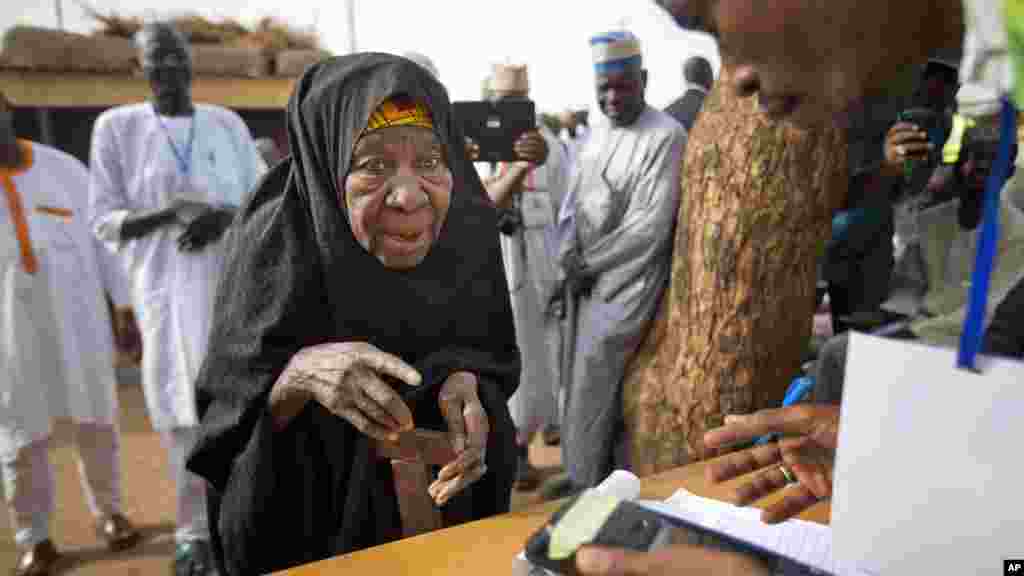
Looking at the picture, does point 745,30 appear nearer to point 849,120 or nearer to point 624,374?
point 849,120

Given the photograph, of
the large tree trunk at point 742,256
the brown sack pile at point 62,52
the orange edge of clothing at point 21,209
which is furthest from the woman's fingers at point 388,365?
the brown sack pile at point 62,52

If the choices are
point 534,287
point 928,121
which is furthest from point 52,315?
point 928,121

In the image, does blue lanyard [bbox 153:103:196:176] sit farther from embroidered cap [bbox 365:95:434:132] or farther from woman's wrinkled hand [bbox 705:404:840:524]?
woman's wrinkled hand [bbox 705:404:840:524]

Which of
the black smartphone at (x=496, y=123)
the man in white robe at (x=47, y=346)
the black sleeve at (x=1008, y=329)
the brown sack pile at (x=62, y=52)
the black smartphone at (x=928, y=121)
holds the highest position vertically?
the brown sack pile at (x=62, y=52)

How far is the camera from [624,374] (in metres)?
1.44

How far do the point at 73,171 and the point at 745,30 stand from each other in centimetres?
212

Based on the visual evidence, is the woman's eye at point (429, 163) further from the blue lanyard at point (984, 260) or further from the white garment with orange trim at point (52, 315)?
the white garment with orange trim at point (52, 315)

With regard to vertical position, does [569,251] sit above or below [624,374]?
above

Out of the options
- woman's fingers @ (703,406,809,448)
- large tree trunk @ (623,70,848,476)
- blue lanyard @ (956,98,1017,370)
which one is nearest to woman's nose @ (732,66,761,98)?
blue lanyard @ (956,98,1017,370)

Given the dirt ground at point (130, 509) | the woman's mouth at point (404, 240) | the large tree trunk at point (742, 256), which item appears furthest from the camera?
the dirt ground at point (130, 509)

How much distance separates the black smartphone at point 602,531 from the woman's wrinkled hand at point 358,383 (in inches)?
8.4

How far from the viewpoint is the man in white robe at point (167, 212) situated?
186 centimetres

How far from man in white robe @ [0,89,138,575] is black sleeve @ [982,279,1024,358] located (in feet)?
7.19

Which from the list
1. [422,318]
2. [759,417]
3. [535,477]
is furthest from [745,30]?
[535,477]
